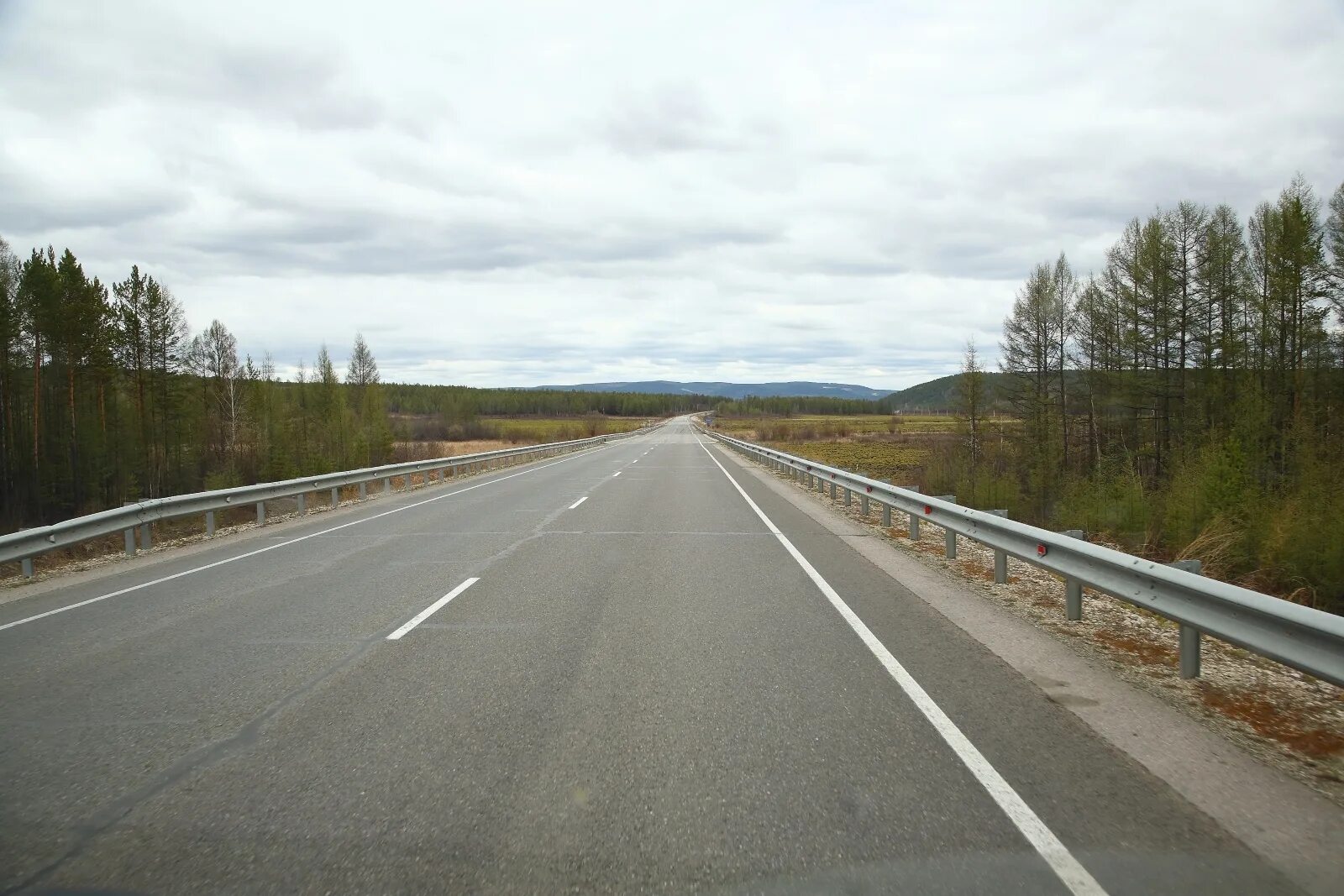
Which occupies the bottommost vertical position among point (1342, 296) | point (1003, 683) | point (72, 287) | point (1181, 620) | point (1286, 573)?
point (1286, 573)

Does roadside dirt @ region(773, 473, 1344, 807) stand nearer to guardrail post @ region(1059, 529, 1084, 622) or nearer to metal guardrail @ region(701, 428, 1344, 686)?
guardrail post @ region(1059, 529, 1084, 622)

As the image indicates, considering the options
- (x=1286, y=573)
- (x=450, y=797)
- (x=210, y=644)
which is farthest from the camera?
(x=1286, y=573)

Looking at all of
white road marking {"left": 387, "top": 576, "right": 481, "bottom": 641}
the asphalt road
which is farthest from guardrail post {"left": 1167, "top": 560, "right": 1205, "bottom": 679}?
white road marking {"left": 387, "top": 576, "right": 481, "bottom": 641}

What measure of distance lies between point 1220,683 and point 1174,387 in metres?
36.2

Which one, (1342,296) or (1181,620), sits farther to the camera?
(1342,296)

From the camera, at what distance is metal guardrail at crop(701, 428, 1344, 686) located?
421cm

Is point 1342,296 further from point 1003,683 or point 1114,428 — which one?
point 1003,683

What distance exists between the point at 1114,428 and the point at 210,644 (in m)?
41.6

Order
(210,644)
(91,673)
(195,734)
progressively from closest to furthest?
(195,734)
(91,673)
(210,644)

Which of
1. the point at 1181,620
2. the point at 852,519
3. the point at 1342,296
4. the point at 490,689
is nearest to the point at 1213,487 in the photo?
the point at 852,519

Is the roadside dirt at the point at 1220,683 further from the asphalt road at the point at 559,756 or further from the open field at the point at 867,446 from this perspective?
the open field at the point at 867,446

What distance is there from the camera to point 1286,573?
12633 millimetres

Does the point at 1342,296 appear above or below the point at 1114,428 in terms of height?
above

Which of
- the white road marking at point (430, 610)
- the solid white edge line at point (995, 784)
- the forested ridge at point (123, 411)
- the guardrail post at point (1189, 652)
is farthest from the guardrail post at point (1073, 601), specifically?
the forested ridge at point (123, 411)
